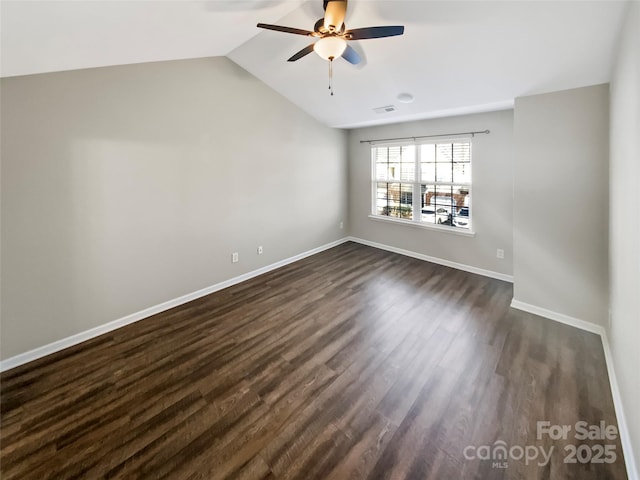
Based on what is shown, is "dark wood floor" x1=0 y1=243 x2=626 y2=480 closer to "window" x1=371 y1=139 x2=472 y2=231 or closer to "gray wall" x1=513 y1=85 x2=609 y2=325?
"gray wall" x1=513 y1=85 x2=609 y2=325

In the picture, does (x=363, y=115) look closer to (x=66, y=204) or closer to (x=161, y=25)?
(x=161, y=25)

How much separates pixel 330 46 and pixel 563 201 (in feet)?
8.79

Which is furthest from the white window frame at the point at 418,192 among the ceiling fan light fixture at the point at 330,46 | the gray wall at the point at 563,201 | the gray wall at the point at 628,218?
the ceiling fan light fixture at the point at 330,46

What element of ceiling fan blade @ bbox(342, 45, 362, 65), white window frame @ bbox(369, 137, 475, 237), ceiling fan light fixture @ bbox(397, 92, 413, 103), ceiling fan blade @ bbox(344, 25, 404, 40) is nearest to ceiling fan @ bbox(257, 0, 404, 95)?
ceiling fan blade @ bbox(344, 25, 404, 40)

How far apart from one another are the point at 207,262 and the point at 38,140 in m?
1.97

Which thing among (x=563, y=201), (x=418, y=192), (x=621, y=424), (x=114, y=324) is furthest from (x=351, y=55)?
(x=114, y=324)

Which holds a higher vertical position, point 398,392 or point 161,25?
point 161,25

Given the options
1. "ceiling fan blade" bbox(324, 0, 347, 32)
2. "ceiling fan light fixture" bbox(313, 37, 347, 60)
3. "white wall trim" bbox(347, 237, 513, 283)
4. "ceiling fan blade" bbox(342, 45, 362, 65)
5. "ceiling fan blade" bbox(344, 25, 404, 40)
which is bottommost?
"white wall trim" bbox(347, 237, 513, 283)

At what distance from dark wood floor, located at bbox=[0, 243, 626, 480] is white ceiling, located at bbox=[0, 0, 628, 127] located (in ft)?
7.69

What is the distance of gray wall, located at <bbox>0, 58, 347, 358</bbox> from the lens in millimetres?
2342

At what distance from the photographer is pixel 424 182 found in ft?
15.8

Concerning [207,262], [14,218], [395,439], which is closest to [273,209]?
[207,262]

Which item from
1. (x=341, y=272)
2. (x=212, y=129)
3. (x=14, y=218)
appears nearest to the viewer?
(x=14, y=218)

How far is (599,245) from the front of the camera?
8.72 ft
